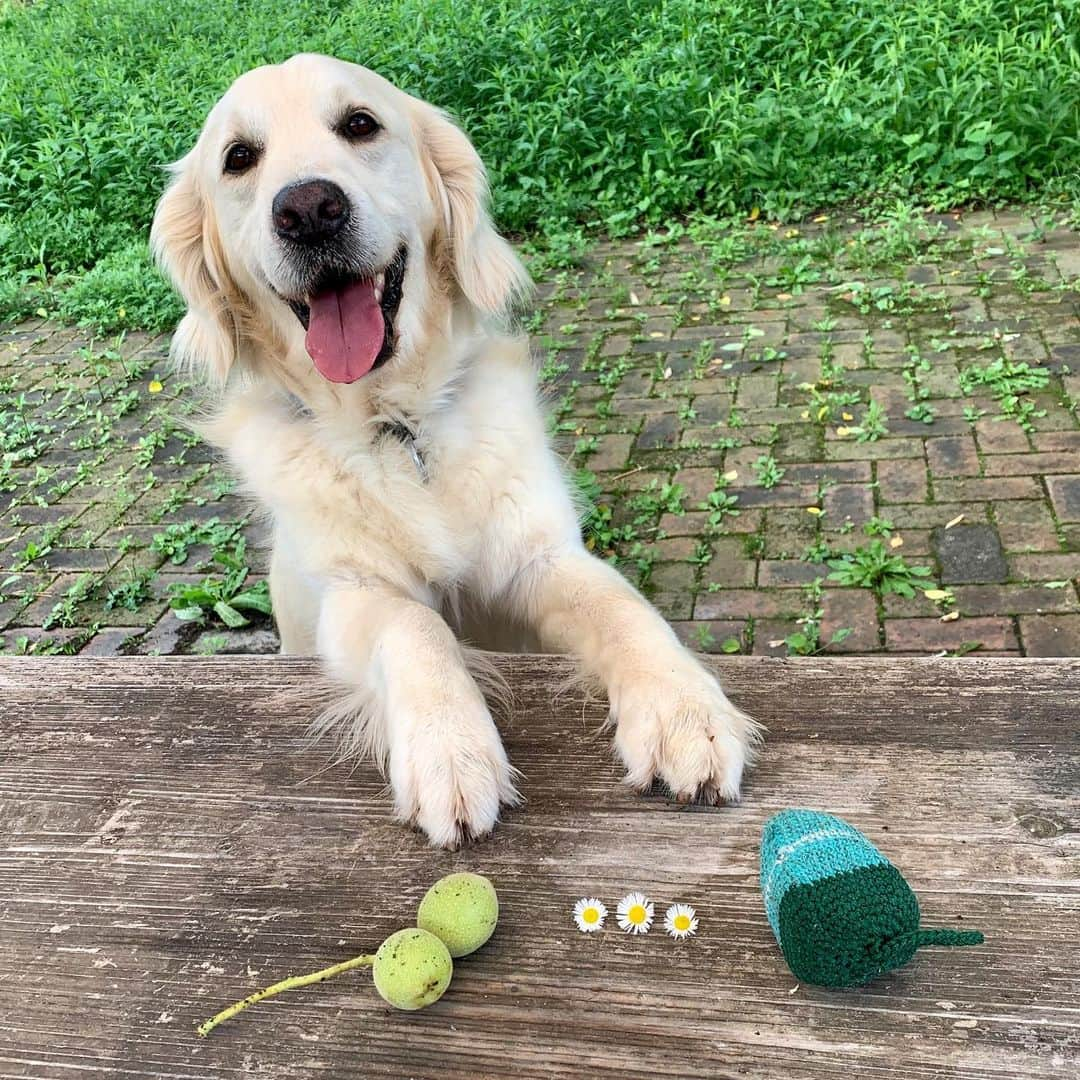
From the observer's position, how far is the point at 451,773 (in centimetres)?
147

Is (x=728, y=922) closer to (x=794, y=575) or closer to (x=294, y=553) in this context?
(x=294, y=553)

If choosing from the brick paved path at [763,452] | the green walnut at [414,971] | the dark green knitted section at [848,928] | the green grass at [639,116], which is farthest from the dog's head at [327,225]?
the green grass at [639,116]

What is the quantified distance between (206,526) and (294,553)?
7.56ft

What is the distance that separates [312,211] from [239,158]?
1.50 ft

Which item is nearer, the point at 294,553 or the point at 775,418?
the point at 294,553

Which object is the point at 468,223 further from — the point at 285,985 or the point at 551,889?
the point at 285,985

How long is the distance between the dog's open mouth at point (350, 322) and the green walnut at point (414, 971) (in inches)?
63.7

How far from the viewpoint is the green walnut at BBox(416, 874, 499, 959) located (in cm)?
117

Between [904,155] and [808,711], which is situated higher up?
[808,711]

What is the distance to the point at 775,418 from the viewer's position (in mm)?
4781

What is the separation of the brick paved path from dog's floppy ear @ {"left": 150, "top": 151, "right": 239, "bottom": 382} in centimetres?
147

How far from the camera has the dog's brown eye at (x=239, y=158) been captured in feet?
8.72

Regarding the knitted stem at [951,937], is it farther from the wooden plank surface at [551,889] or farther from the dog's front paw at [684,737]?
the dog's front paw at [684,737]

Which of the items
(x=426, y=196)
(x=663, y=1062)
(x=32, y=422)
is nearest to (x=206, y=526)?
(x=32, y=422)
